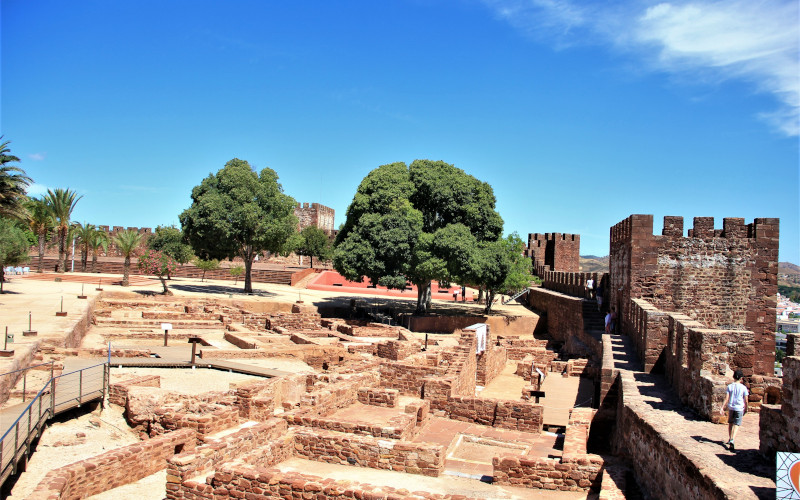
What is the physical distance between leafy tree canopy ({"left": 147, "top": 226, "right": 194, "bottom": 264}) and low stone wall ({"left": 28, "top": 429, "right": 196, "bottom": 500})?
31.0m

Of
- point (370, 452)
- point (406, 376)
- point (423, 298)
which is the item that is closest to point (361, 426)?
point (370, 452)

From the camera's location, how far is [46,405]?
37.3 ft

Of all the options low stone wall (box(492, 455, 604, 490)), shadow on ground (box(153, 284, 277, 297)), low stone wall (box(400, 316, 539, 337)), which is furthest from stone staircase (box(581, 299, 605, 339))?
shadow on ground (box(153, 284, 277, 297))

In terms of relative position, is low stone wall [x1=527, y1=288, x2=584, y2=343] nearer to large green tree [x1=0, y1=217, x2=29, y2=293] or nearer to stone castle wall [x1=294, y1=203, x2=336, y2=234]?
large green tree [x1=0, y1=217, x2=29, y2=293]

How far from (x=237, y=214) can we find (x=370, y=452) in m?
25.5

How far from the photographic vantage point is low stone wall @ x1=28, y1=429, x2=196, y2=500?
859 cm

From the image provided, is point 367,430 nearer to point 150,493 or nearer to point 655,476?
point 150,493

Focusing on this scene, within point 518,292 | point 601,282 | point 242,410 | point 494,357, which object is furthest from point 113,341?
point 518,292

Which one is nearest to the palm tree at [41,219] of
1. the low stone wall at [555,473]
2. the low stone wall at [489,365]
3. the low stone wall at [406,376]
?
the low stone wall at [489,365]

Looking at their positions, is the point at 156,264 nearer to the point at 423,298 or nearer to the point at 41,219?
the point at 423,298

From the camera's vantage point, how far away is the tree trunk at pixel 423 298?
107ft

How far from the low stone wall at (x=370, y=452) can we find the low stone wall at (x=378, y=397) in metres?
3.29

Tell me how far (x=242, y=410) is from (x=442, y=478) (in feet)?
14.8

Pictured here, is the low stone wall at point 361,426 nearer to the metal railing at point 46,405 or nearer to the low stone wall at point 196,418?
the low stone wall at point 196,418
